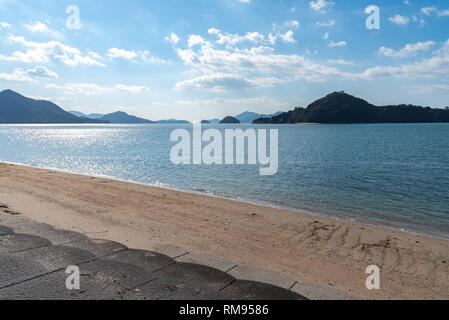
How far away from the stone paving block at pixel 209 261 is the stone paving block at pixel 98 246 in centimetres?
133

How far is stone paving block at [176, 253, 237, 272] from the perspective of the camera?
16.9ft

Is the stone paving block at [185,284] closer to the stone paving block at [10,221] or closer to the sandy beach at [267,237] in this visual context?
the sandy beach at [267,237]

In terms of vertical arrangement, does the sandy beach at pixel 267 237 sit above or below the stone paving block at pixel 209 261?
below

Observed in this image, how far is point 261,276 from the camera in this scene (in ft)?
15.8

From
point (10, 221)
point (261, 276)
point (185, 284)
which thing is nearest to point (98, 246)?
point (185, 284)

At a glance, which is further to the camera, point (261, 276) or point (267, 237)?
point (267, 237)

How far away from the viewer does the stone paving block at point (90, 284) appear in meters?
3.86

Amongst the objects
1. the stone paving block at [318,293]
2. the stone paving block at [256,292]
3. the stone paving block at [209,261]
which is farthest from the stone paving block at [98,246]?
the stone paving block at [318,293]

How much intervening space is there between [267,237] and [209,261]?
4.80 metres

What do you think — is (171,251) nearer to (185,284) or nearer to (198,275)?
(198,275)

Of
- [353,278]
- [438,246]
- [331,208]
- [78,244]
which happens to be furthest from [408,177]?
[78,244]

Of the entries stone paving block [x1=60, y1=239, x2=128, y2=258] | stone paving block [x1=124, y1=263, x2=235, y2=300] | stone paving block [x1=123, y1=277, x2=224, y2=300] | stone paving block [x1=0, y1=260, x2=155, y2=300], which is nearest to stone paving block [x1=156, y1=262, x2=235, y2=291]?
stone paving block [x1=124, y1=263, x2=235, y2=300]

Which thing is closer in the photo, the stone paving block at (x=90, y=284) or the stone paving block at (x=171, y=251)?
the stone paving block at (x=90, y=284)

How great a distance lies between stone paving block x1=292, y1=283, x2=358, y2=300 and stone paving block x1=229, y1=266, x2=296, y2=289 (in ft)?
Answer: 0.51
